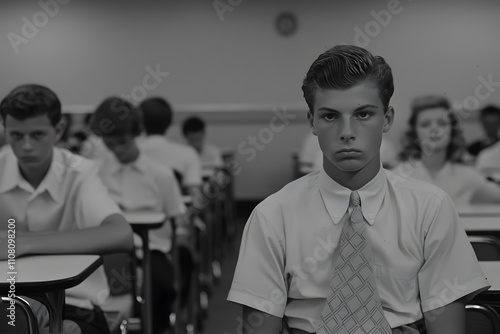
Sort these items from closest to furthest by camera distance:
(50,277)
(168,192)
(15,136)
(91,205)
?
1. (50,277)
2. (15,136)
3. (91,205)
4. (168,192)

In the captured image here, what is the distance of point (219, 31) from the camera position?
7.16 metres

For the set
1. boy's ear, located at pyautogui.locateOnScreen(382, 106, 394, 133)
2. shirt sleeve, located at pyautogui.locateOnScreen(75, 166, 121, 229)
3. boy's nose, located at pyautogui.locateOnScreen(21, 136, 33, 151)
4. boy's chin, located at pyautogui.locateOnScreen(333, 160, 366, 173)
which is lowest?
shirt sleeve, located at pyautogui.locateOnScreen(75, 166, 121, 229)

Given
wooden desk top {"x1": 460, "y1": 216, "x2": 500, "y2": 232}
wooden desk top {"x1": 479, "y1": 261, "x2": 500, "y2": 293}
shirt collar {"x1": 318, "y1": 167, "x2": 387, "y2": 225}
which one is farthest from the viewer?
wooden desk top {"x1": 460, "y1": 216, "x2": 500, "y2": 232}

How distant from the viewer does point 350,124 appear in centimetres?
115

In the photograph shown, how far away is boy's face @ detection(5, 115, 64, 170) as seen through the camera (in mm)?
1817

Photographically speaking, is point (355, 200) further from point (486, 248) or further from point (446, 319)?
point (486, 248)

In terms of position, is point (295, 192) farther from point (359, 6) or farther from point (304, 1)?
point (304, 1)

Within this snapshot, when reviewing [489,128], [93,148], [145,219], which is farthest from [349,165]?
[489,128]

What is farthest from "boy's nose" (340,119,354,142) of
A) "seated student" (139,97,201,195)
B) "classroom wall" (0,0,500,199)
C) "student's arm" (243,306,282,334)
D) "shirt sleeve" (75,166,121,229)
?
"seated student" (139,97,201,195)

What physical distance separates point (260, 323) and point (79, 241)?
0.67m

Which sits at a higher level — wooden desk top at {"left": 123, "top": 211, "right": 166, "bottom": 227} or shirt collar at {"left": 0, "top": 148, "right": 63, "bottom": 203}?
shirt collar at {"left": 0, "top": 148, "right": 63, "bottom": 203}

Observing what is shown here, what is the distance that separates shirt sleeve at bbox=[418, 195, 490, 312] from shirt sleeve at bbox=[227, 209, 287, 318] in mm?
271

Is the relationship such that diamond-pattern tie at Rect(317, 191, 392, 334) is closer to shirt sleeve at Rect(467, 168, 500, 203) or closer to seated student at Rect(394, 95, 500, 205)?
A: seated student at Rect(394, 95, 500, 205)

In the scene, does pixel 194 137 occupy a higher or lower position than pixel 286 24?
lower
